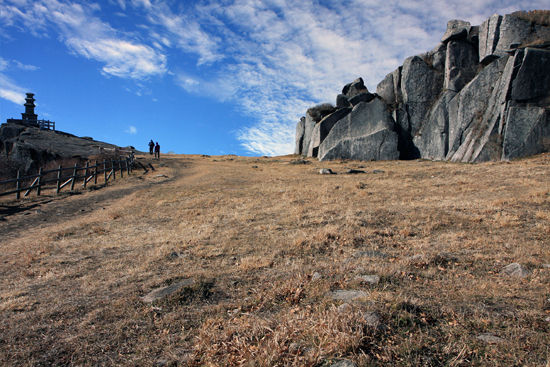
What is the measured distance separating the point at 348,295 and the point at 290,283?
1061mm

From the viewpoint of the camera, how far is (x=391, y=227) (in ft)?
32.6

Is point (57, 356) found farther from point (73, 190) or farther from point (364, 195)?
point (73, 190)

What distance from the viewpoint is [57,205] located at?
1780 centimetres

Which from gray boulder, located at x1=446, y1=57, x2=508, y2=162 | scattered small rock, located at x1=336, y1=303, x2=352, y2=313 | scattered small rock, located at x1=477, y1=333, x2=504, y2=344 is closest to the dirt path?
scattered small rock, located at x1=336, y1=303, x2=352, y2=313

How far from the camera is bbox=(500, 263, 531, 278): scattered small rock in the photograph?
19.4 feet

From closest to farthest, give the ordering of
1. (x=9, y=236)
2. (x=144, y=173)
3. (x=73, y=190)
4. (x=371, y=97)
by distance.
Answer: (x=9, y=236), (x=73, y=190), (x=144, y=173), (x=371, y=97)

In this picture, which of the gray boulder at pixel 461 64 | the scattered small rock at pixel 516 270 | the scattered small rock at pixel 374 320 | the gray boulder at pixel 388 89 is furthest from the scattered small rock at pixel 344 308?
the gray boulder at pixel 388 89

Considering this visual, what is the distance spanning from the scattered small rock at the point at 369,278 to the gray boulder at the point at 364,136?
100 ft

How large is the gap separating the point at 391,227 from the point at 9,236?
551 inches

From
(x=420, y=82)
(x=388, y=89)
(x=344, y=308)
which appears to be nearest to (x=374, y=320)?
(x=344, y=308)

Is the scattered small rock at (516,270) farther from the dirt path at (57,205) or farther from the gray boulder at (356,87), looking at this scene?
the gray boulder at (356,87)

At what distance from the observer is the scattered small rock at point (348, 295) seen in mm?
5066

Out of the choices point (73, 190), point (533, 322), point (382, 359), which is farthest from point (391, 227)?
point (73, 190)

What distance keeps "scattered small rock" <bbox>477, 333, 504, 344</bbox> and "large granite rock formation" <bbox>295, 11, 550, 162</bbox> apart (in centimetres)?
2552
